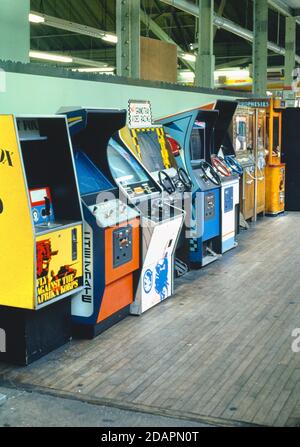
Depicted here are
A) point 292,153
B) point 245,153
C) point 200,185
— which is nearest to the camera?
point 200,185

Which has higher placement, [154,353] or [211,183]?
[211,183]

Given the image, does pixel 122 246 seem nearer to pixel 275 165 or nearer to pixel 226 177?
pixel 226 177

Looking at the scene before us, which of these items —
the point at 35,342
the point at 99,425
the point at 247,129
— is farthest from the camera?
the point at 247,129

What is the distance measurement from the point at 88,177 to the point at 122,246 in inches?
24.0

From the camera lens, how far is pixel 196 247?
22.3 feet

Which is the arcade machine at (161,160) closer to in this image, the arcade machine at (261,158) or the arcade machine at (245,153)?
the arcade machine at (245,153)

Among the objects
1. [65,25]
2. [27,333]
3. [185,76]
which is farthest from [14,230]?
[185,76]

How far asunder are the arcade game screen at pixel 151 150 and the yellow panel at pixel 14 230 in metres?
2.45

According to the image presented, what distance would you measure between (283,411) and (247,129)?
6.64 m

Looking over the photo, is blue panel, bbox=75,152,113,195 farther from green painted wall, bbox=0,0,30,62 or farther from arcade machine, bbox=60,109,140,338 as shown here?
green painted wall, bbox=0,0,30,62

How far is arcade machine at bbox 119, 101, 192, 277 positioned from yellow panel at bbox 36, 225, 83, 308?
1707 mm

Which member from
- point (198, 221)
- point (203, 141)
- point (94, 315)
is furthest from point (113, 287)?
point (203, 141)

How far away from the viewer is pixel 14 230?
3865 millimetres

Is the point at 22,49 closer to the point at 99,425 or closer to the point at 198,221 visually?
the point at 198,221
